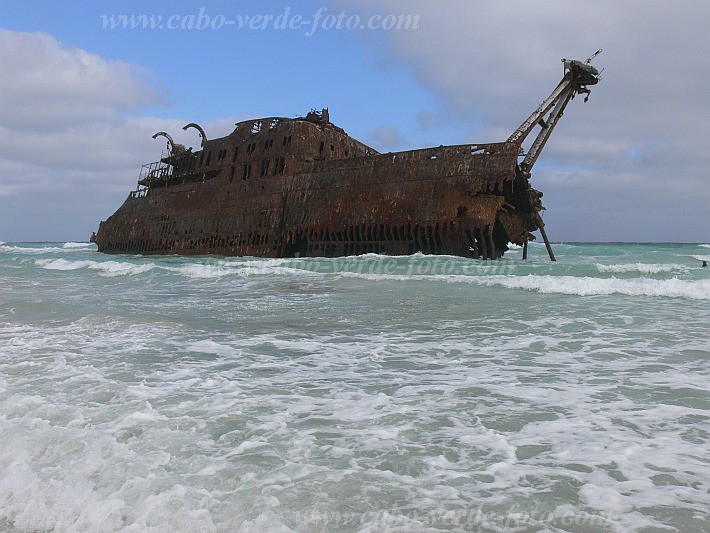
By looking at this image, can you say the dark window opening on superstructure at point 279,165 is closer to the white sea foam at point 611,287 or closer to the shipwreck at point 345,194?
the shipwreck at point 345,194

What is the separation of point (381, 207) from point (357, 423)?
1538 cm

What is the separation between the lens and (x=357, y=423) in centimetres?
304

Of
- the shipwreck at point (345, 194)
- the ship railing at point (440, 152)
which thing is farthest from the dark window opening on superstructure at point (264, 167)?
the ship railing at point (440, 152)

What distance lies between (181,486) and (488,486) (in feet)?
4.40

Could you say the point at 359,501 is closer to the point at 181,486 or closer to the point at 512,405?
the point at 181,486

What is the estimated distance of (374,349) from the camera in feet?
16.7

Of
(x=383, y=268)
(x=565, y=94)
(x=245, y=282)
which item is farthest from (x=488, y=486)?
(x=565, y=94)

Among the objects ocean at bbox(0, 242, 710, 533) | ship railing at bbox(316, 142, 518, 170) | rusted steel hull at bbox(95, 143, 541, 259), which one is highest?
ship railing at bbox(316, 142, 518, 170)

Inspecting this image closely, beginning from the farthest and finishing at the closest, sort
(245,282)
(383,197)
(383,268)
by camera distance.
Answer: (383,197), (383,268), (245,282)

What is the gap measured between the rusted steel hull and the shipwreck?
37 millimetres

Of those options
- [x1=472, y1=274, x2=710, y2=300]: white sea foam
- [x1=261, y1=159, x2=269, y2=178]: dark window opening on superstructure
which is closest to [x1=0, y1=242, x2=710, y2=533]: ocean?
[x1=472, y1=274, x2=710, y2=300]: white sea foam

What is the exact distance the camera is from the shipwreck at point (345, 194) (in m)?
16.7

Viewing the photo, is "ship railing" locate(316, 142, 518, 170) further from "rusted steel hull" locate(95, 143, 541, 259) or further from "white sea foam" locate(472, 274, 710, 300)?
"white sea foam" locate(472, 274, 710, 300)

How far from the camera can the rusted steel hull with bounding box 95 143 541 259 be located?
16641 millimetres
